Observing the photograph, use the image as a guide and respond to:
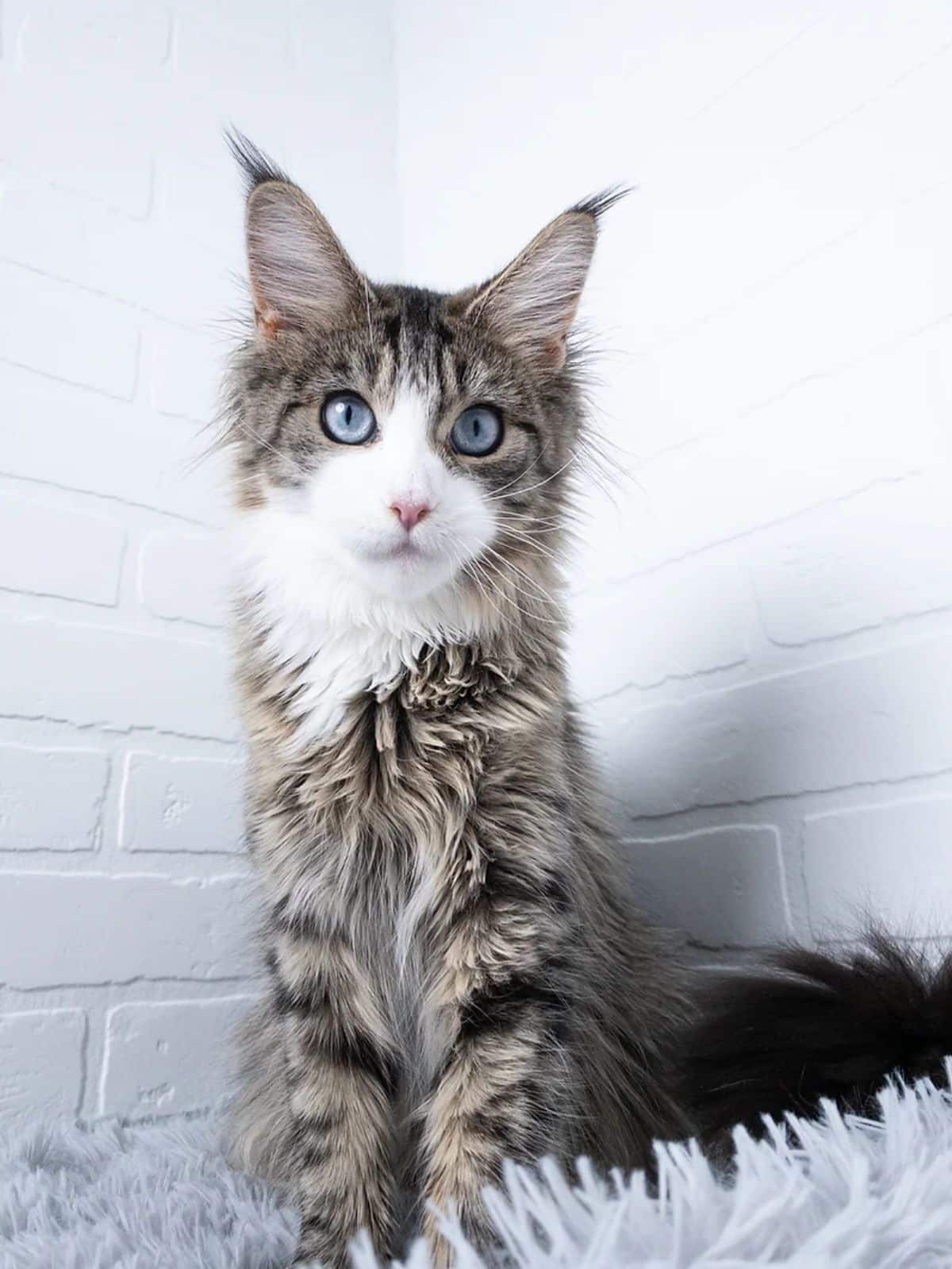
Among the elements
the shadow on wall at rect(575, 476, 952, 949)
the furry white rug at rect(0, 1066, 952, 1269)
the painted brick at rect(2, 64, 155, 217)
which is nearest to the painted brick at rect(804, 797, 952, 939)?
the shadow on wall at rect(575, 476, 952, 949)

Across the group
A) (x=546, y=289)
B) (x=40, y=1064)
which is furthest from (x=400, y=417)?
(x=40, y=1064)

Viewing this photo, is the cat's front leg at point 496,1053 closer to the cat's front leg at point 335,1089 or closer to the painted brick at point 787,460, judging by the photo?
the cat's front leg at point 335,1089

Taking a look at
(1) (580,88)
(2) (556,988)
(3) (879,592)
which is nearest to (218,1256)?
(2) (556,988)

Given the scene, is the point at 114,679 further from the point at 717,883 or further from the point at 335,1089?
the point at 717,883

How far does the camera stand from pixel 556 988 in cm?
98

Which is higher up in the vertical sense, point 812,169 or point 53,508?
point 812,169

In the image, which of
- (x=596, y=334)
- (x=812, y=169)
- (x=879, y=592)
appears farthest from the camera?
(x=596, y=334)

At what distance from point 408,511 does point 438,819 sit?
1.00 ft

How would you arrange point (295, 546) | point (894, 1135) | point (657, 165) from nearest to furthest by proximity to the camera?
point (894, 1135)
point (295, 546)
point (657, 165)

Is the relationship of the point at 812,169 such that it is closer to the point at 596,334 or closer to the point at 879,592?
the point at 596,334

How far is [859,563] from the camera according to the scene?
1.32m

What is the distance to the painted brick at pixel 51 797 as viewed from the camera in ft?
4.73

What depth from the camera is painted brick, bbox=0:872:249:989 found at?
1.42 m

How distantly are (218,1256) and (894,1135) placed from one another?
579 millimetres
